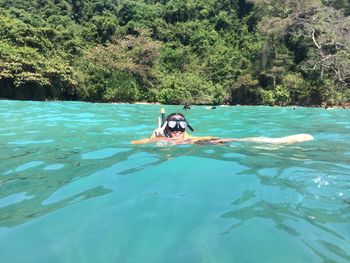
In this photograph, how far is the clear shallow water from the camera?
8.08 ft

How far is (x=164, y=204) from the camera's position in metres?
3.34

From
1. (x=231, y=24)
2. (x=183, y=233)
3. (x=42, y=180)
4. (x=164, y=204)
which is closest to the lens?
(x=183, y=233)

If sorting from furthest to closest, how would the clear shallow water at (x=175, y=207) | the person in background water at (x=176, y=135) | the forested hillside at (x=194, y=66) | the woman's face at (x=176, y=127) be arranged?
the forested hillside at (x=194, y=66) → the woman's face at (x=176, y=127) → the person in background water at (x=176, y=135) → the clear shallow water at (x=175, y=207)

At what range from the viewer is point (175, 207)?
3.26 meters

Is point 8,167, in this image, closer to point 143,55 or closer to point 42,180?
point 42,180

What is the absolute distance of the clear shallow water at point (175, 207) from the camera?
2.46 m

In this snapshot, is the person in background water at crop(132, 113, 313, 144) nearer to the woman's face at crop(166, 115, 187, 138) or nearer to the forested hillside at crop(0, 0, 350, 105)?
the woman's face at crop(166, 115, 187, 138)

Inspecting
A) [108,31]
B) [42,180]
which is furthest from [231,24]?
[42,180]

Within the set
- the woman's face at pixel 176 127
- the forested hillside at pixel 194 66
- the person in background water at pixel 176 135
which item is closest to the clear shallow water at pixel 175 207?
the person in background water at pixel 176 135

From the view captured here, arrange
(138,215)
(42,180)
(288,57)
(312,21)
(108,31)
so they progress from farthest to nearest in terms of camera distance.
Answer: (108,31)
(288,57)
(312,21)
(42,180)
(138,215)

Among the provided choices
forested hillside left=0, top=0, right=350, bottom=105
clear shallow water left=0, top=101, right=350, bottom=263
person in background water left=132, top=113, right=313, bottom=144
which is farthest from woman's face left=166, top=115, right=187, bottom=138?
forested hillside left=0, top=0, right=350, bottom=105

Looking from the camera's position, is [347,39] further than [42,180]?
Yes

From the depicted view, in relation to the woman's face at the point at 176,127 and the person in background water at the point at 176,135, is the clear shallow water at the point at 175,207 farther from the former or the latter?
the woman's face at the point at 176,127

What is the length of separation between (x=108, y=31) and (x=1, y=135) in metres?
38.5
